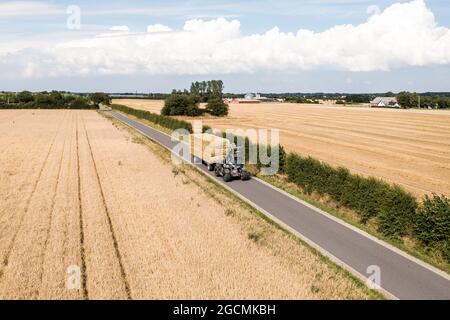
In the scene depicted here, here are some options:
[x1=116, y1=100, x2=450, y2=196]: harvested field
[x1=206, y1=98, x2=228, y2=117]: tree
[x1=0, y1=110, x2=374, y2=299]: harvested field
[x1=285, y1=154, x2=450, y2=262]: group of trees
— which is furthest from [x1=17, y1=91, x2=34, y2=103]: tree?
[x1=285, y1=154, x2=450, y2=262]: group of trees

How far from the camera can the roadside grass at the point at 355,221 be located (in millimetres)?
14883

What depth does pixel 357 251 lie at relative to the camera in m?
15.2

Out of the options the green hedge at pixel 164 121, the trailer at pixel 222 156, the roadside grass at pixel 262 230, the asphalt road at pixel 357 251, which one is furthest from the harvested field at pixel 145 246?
the green hedge at pixel 164 121

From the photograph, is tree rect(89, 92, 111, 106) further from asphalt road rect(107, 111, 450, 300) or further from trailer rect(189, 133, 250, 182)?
asphalt road rect(107, 111, 450, 300)

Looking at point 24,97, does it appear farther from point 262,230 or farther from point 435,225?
point 435,225

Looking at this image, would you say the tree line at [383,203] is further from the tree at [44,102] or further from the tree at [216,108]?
the tree at [44,102]

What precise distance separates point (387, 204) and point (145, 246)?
9923 millimetres

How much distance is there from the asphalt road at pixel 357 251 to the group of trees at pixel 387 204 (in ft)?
3.69

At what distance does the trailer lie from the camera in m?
27.1

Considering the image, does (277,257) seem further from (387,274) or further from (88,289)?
(88,289)

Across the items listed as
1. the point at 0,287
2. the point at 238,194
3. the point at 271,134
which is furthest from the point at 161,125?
the point at 0,287

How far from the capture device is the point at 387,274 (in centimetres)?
1334

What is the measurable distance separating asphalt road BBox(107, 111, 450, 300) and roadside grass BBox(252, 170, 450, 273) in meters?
0.47

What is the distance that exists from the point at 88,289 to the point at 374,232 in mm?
11571
